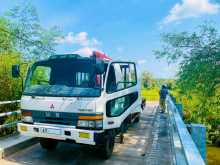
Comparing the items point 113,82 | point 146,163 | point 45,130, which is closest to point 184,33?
point 113,82

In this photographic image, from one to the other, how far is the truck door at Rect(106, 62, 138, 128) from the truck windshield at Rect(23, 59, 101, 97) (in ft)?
1.31

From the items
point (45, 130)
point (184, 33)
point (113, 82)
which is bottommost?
point (45, 130)

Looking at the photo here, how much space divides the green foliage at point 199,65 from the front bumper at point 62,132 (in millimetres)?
6831

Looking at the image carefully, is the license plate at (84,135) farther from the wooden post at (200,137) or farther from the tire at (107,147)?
the wooden post at (200,137)

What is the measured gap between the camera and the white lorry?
5730 millimetres

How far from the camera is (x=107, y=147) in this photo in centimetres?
637

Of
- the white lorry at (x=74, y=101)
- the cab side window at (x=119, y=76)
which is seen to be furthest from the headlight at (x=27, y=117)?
the cab side window at (x=119, y=76)

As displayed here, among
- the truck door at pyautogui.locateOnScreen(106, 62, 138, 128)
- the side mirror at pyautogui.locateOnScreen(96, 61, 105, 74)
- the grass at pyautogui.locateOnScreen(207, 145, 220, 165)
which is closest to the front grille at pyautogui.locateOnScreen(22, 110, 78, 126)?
the truck door at pyautogui.locateOnScreen(106, 62, 138, 128)

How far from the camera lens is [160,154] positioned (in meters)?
6.65

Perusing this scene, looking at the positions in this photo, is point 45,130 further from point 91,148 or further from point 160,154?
point 160,154

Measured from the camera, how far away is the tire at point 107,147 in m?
6.26

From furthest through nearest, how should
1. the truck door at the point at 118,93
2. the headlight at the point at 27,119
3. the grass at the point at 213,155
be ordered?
1. the grass at the point at 213,155
2. the headlight at the point at 27,119
3. the truck door at the point at 118,93

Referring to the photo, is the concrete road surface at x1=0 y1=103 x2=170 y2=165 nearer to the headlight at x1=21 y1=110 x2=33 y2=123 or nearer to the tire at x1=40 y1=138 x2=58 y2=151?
the tire at x1=40 y1=138 x2=58 y2=151

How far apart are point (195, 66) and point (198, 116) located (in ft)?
8.96
